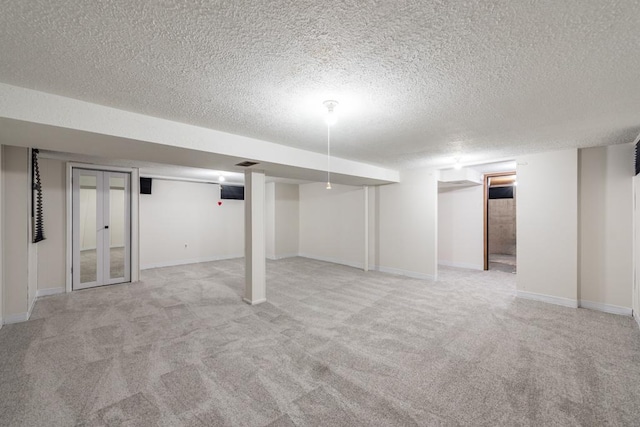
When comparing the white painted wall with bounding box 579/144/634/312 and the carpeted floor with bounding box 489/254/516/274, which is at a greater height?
the white painted wall with bounding box 579/144/634/312

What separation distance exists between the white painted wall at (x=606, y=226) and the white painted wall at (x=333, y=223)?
4.17 m

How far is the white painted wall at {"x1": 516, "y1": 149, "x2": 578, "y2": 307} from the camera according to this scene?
3.87 m

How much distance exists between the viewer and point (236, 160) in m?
3.49

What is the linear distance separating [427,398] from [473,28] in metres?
2.46

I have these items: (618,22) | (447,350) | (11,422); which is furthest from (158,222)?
(618,22)

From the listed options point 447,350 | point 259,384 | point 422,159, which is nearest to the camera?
point 259,384

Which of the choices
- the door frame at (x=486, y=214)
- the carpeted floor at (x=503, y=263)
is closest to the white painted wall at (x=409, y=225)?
the door frame at (x=486, y=214)

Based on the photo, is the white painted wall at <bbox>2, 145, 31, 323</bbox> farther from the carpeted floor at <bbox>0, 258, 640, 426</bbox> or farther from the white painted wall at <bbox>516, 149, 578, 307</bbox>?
the white painted wall at <bbox>516, 149, 578, 307</bbox>

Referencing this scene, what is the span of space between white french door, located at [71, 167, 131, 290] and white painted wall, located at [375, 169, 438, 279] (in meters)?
5.56

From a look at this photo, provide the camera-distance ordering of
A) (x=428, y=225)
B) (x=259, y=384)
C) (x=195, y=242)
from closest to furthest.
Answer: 1. (x=259, y=384)
2. (x=428, y=225)
3. (x=195, y=242)

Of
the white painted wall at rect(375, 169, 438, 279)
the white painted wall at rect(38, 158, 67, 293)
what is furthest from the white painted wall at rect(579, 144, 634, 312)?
the white painted wall at rect(38, 158, 67, 293)

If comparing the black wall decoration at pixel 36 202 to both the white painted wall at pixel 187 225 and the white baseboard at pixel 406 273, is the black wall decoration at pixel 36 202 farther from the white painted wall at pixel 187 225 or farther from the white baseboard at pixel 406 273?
the white baseboard at pixel 406 273

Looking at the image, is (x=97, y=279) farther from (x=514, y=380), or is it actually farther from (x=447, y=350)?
(x=514, y=380)

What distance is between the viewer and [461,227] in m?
6.94
